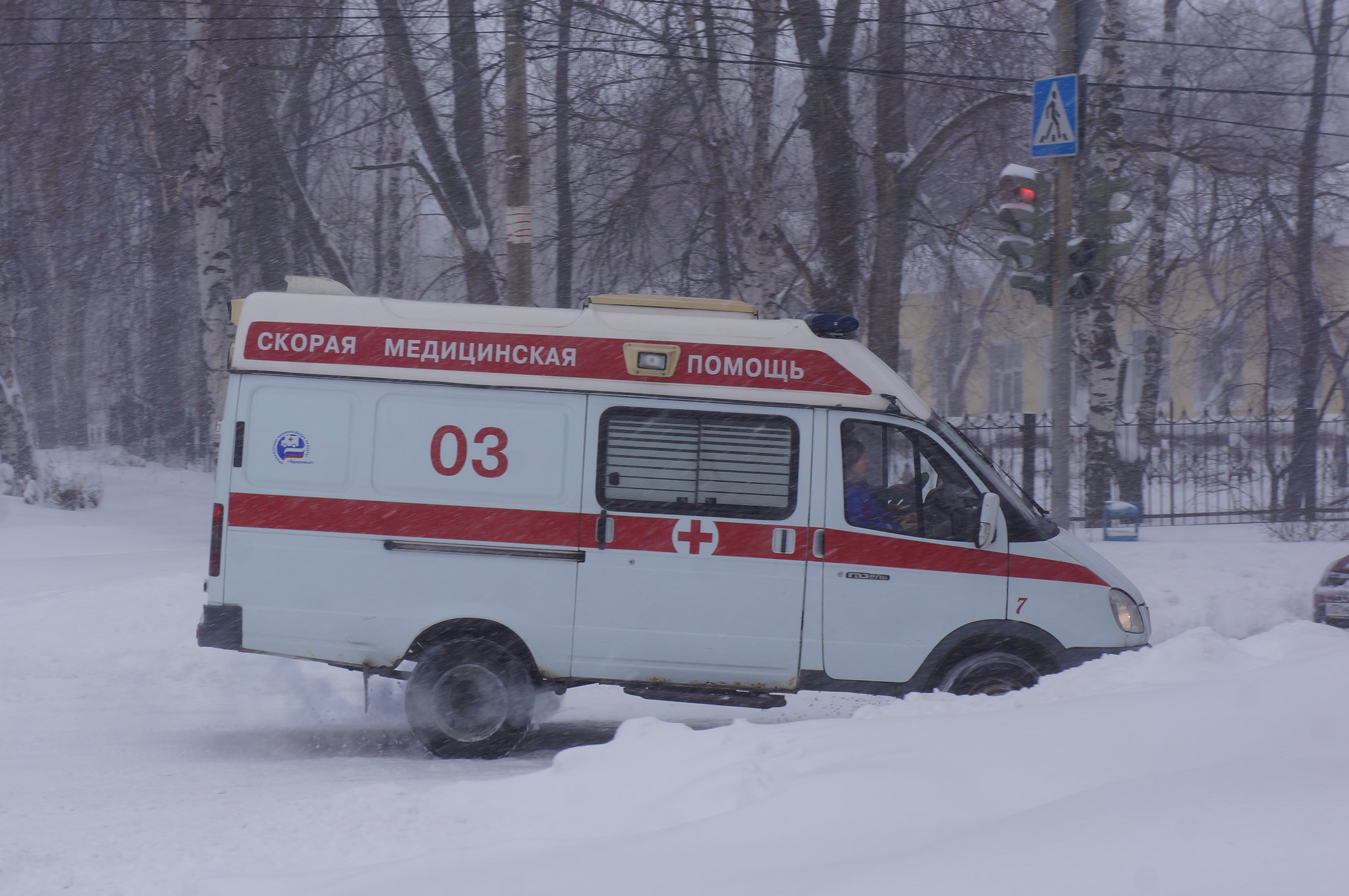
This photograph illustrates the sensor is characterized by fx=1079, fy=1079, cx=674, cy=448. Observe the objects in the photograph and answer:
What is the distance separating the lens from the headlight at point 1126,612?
6.11m

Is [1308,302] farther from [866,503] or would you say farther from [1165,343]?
[1165,343]

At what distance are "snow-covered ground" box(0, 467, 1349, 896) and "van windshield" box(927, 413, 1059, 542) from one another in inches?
38.7

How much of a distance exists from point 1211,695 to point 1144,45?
61.4 feet

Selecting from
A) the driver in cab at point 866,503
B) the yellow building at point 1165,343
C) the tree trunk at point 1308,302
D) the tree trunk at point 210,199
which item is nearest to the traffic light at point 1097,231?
the driver in cab at point 866,503

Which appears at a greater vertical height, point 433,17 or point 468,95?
point 433,17

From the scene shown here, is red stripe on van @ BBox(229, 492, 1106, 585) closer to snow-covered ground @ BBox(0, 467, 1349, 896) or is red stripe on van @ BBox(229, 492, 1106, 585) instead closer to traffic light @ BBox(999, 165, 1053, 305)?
snow-covered ground @ BBox(0, 467, 1349, 896)

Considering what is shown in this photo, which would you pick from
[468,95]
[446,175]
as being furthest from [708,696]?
[468,95]

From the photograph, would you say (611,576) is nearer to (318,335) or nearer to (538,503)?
(538,503)

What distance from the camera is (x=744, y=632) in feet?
20.0

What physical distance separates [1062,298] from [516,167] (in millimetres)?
4950

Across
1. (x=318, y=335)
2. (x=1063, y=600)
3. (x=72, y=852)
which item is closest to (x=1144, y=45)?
(x=1063, y=600)

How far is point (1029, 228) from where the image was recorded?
30.8 feet

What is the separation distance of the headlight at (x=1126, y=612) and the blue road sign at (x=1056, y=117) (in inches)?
183

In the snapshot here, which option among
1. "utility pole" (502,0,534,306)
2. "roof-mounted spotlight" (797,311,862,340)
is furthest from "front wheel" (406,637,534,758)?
"utility pole" (502,0,534,306)
